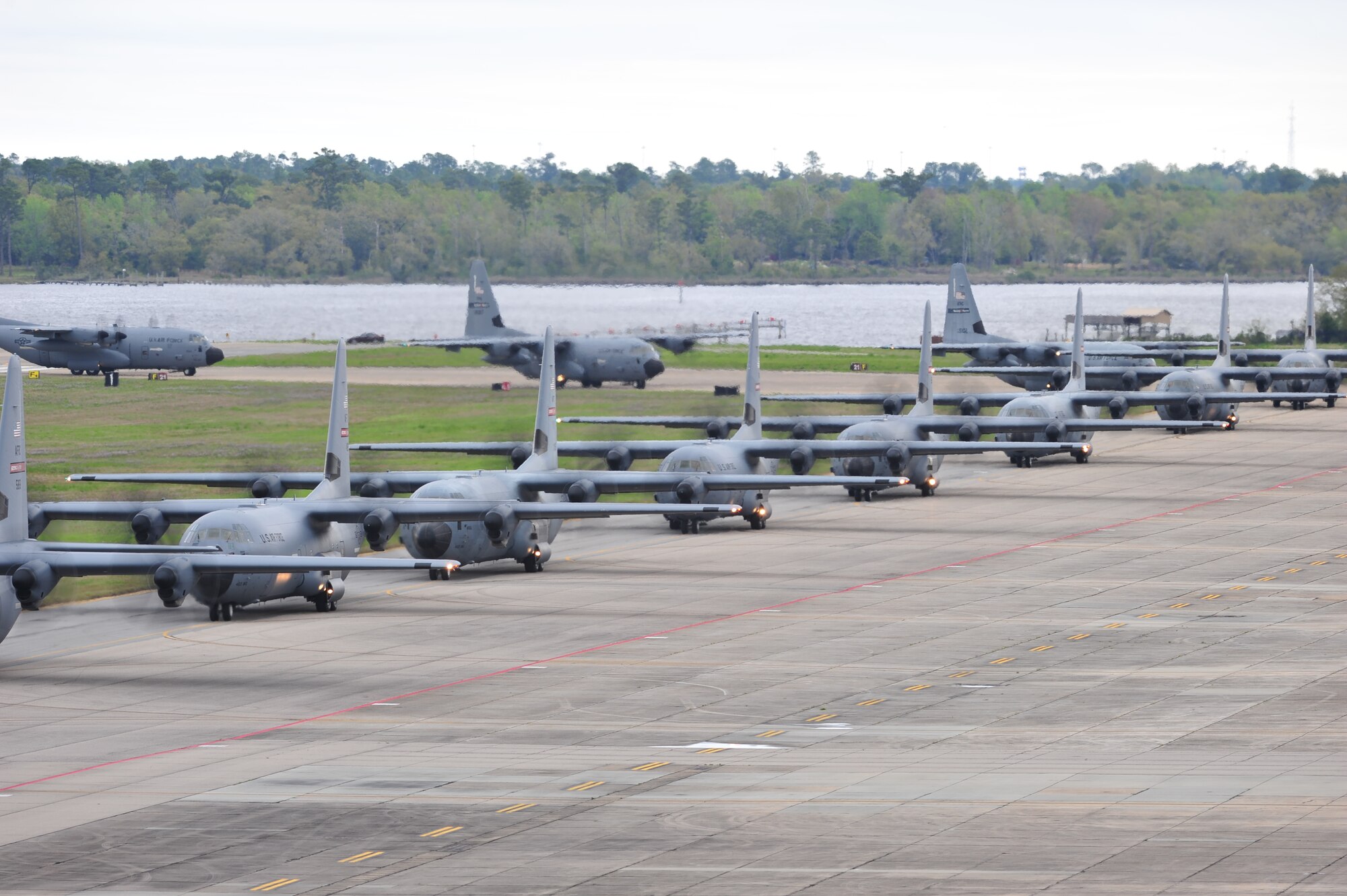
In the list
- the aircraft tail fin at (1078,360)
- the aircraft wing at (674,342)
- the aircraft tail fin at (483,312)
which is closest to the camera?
the aircraft tail fin at (1078,360)

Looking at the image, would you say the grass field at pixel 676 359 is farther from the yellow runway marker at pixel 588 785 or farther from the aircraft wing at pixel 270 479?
the yellow runway marker at pixel 588 785

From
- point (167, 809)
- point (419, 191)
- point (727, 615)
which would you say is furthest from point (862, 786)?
point (419, 191)

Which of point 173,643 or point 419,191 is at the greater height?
point 419,191

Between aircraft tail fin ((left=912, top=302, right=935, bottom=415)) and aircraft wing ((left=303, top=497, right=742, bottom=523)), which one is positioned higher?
aircraft tail fin ((left=912, top=302, right=935, bottom=415))

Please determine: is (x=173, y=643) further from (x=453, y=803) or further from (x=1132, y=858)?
(x=1132, y=858)

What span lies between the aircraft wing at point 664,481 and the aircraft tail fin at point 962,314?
2472 inches

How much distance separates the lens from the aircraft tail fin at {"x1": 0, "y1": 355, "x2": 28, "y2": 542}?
3759cm

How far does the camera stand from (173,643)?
42.2 m

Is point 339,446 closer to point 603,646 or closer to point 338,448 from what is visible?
point 338,448

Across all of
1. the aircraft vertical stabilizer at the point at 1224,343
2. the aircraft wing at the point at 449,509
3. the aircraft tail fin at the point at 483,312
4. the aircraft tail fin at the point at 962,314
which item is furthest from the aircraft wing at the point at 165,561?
the aircraft tail fin at the point at 962,314

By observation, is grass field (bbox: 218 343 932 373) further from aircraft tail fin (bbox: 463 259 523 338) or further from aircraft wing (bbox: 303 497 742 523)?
aircraft wing (bbox: 303 497 742 523)

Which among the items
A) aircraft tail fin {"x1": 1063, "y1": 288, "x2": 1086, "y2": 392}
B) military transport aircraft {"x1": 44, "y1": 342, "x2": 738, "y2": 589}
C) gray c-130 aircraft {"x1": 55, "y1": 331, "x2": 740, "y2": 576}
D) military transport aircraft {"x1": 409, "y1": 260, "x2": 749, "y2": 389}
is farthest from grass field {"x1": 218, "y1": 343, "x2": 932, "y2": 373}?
military transport aircraft {"x1": 44, "y1": 342, "x2": 738, "y2": 589}

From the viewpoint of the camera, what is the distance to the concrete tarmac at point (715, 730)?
24328 millimetres

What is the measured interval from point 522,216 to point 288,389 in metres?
19.2
